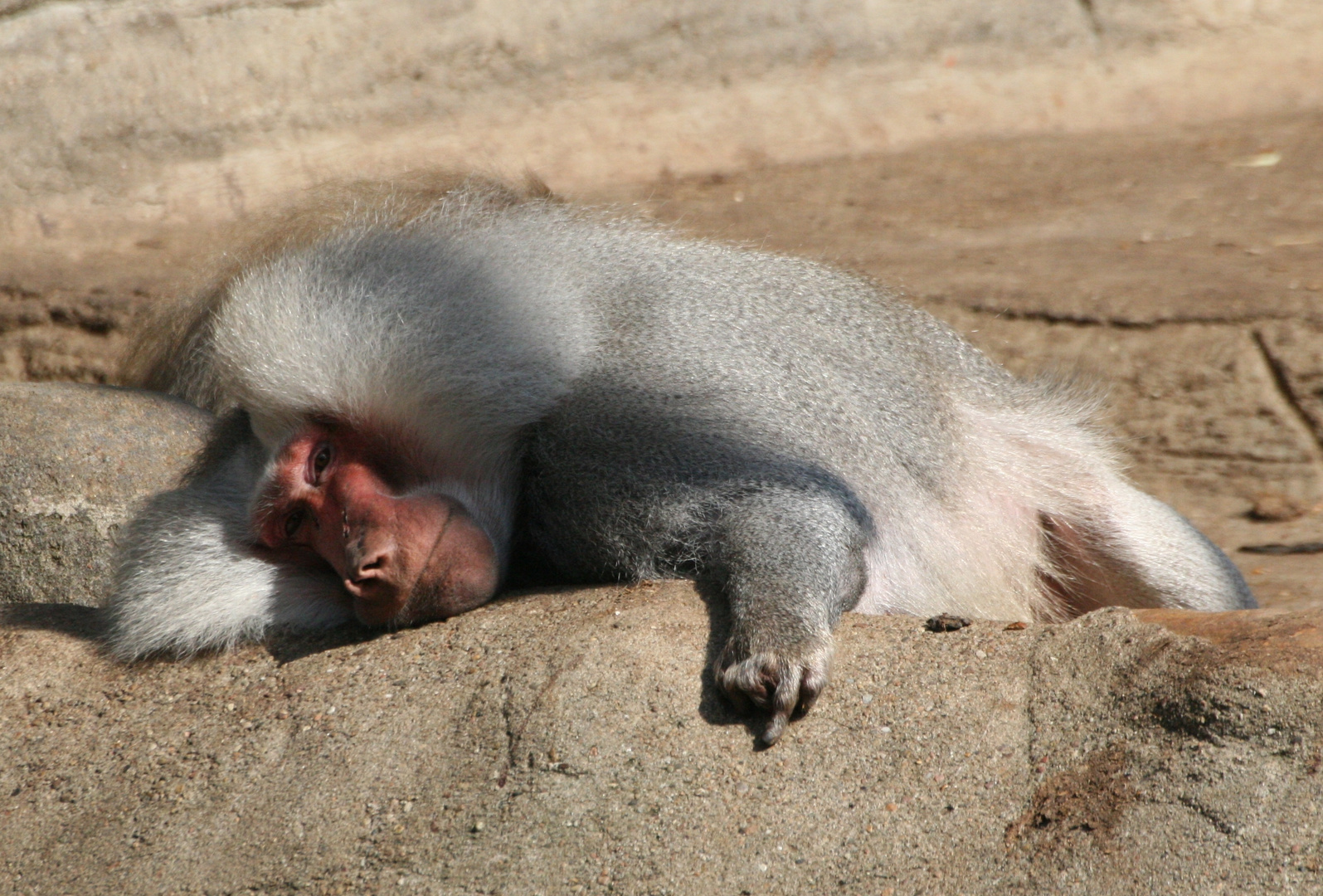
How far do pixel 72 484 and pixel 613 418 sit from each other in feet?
4.70

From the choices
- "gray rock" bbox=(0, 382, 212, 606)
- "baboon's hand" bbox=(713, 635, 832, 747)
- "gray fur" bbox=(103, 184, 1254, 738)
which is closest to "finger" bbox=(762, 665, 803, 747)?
"baboon's hand" bbox=(713, 635, 832, 747)

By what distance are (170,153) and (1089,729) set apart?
508cm

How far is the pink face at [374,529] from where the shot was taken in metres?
2.37

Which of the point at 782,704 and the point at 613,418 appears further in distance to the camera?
the point at 613,418

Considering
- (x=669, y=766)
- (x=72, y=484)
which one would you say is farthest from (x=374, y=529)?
(x=72, y=484)

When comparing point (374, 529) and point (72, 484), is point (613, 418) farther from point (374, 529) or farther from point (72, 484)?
point (72, 484)

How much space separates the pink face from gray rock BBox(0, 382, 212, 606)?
0.57m

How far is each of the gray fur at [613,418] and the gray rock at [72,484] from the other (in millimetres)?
306

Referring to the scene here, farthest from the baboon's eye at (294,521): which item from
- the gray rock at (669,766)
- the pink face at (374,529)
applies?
the gray rock at (669,766)

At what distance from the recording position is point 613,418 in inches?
99.7

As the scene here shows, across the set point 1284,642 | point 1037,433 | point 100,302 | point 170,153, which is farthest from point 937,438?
point 170,153

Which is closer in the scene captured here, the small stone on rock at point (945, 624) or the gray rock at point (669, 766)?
the gray rock at point (669, 766)

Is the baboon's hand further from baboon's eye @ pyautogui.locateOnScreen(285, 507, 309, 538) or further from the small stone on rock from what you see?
baboon's eye @ pyautogui.locateOnScreen(285, 507, 309, 538)

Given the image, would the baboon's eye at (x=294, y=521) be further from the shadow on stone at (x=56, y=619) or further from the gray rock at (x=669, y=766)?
the shadow on stone at (x=56, y=619)
